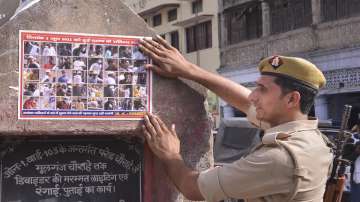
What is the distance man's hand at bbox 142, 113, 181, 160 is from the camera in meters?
2.54

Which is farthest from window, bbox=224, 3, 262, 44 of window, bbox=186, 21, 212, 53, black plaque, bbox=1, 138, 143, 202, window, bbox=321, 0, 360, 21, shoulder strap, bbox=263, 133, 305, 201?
shoulder strap, bbox=263, 133, 305, 201

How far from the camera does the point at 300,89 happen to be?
222 cm

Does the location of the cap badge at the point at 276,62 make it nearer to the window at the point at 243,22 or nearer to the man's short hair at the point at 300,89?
the man's short hair at the point at 300,89

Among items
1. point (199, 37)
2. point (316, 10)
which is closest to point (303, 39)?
point (316, 10)

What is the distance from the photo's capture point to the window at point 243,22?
63.9ft

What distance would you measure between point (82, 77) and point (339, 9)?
14.5 metres

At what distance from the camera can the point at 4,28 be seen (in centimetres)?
241

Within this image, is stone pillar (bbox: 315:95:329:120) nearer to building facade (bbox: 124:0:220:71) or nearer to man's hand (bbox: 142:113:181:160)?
building facade (bbox: 124:0:220:71)

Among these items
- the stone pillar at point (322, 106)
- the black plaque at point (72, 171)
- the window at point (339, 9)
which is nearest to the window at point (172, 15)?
the window at point (339, 9)

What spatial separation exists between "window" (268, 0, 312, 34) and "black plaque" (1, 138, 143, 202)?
15021mm

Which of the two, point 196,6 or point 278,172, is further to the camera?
point 196,6

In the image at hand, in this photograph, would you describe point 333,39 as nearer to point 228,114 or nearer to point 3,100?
point 228,114

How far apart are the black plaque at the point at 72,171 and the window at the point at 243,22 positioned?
17085 mm

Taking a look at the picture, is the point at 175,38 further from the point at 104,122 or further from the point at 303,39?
the point at 104,122
